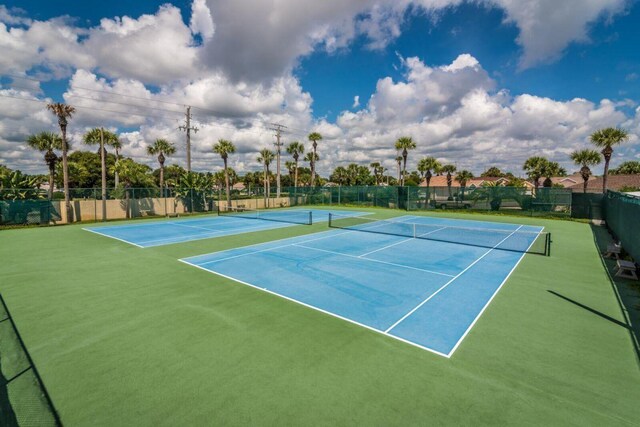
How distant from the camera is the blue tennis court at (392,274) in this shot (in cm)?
773

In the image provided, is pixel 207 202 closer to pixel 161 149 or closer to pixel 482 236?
pixel 161 149

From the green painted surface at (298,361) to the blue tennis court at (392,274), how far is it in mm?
547

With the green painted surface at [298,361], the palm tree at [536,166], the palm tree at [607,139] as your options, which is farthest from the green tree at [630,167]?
the green painted surface at [298,361]

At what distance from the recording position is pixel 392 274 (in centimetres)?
1142

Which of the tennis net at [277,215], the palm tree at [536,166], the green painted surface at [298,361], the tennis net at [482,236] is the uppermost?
the palm tree at [536,166]

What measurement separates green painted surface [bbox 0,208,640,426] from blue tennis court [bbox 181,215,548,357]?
1.80 feet

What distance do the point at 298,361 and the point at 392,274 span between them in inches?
249

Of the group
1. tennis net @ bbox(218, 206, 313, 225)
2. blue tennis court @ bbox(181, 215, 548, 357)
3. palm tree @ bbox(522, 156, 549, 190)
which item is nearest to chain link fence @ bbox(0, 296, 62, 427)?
blue tennis court @ bbox(181, 215, 548, 357)

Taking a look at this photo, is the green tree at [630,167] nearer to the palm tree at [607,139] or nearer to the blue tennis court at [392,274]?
the palm tree at [607,139]

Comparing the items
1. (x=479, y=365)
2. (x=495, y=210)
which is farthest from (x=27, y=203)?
(x=495, y=210)

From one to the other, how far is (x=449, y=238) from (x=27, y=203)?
34.3 meters

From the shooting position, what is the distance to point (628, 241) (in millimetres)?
13898

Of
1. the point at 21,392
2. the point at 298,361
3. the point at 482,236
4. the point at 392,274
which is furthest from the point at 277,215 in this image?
the point at 21,392

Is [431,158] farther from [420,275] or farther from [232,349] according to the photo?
[232,349]
